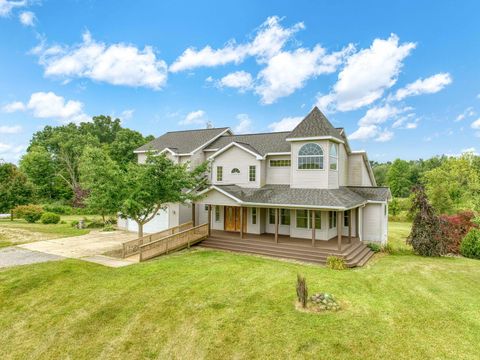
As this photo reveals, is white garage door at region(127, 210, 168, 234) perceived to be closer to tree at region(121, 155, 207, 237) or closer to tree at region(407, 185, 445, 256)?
tree at region(121, 155, 207, 237)

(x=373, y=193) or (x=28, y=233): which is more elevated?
(x=373, y=193)

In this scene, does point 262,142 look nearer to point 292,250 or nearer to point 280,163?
point 280,163

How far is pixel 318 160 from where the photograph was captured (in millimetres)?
17859

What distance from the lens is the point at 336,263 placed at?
13.6 m

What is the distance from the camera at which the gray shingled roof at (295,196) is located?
15.5m

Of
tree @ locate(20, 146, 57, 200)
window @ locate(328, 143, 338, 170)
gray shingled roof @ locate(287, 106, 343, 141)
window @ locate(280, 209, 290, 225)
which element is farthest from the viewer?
tree @ locate(20, 146, 57, 200)

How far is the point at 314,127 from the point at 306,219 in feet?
19.2

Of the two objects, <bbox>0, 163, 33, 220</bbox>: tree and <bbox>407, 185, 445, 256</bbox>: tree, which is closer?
<bbox>407, 185, 445, 256</bbox>: tree

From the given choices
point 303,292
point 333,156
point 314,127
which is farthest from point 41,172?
point 303,292

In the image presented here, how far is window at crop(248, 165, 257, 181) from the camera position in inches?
792

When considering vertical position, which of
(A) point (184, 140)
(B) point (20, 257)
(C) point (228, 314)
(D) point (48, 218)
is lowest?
(C) point (228, 314)

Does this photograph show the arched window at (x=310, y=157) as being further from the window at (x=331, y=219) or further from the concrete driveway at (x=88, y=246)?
the concrete driveway at (x=88, y=246)

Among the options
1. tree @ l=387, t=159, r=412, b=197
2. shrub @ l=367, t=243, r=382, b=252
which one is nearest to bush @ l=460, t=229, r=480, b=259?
shrub @ l=367, t=243, r=382, b=252

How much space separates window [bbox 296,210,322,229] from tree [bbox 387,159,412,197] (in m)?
60.0
